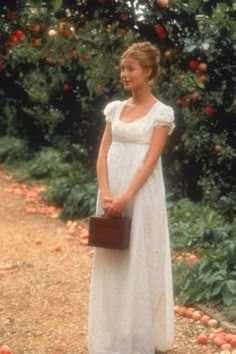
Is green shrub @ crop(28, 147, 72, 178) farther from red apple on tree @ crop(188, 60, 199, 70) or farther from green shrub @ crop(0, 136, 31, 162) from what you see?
red apple on tree @ crop(188, 60, 199, 70)

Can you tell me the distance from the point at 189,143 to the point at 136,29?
1.44m

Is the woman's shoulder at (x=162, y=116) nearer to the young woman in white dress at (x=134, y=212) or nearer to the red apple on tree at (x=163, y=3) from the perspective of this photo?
the young woman in white dress at (x=134, y=212)

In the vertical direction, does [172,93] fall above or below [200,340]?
above

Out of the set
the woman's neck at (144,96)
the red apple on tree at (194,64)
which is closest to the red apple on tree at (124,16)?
the red apple on tree at (194,64)

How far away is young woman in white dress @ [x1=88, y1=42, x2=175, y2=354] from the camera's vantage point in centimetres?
422

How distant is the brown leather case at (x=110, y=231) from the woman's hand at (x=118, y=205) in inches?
1.3

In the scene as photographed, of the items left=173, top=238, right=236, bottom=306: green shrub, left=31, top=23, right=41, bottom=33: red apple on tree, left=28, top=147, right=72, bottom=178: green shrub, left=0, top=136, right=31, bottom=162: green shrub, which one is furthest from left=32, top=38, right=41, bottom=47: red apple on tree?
left=0, top=136, right=31, bottom=162: green shrub

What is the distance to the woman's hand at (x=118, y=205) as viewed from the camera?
4168mm

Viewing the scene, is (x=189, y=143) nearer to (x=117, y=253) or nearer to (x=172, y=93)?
(x=172, y=93)

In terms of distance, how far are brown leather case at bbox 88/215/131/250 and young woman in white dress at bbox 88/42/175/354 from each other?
48 millimetres

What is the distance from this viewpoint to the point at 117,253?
432 centimetres

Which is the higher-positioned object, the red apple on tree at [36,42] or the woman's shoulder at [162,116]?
the red apple on tree at [36,42]

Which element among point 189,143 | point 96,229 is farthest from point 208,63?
point 96,229

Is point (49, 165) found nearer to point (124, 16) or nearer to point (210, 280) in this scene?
point (124, 16)
